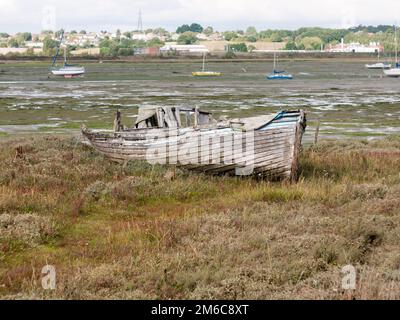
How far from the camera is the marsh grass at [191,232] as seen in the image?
9695 mm

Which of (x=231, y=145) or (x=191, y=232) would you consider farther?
(x=231, y=145)

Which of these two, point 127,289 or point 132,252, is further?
point 132,252

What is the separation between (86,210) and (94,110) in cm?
3165

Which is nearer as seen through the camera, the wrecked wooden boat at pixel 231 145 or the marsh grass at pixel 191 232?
the marsh grass at pixel 191 232

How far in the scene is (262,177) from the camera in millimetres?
Answer: 18703

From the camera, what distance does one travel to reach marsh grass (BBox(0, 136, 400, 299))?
31.8 ft

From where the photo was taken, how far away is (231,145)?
18.5 m

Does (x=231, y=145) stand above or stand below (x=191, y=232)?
above

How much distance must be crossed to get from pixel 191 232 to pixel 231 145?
248 inches

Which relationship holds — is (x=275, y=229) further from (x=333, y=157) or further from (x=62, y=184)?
(x=333, y=157)

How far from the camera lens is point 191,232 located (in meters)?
12.6

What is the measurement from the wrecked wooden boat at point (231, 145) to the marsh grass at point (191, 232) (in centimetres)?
44
